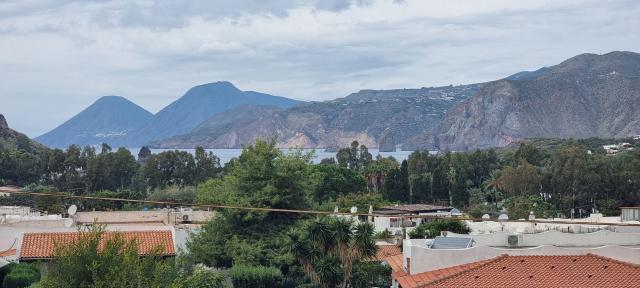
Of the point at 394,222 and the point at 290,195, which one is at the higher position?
the point at 290,195

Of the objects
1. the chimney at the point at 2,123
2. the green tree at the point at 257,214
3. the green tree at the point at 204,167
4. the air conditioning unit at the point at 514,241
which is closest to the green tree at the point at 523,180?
the green tree at the point at 204,167

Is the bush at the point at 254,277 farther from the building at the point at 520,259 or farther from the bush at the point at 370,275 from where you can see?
the building at the point at 520,259

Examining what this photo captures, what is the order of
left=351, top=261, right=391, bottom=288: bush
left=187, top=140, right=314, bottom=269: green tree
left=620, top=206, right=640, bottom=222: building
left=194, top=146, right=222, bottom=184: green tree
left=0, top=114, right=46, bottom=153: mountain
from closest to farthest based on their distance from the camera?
1. left=351, top=261, right=391, bottom=288: bush
2. left=187, top=140, right=314, bottom=269: green tree
3. left=620, top=206, right=640, bottom=222: building
4. left=194, top=146, right=222, bottom=184: green tree
5. left=0, top=114, right=46, bottom=153: mountain

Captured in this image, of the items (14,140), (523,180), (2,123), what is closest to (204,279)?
(523,180)

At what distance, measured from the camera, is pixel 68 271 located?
2086 centimetres

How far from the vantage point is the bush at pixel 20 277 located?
27.2 meters

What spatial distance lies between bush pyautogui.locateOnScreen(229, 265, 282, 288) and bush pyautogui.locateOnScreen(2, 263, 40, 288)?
265 inches

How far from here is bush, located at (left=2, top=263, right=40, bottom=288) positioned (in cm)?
2717

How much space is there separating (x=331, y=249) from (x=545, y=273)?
32.1 ft

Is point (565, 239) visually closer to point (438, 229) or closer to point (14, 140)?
point (438, 229)

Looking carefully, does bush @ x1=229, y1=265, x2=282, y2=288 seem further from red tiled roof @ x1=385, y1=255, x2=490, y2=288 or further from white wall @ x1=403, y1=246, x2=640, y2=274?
white wall @ x1=403, y1=246, x2=640, y2=274

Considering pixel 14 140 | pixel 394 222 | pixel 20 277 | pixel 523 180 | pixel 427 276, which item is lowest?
pixel 20 277

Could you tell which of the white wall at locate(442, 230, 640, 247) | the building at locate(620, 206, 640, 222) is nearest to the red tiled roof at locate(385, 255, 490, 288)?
the white wall at locate(442, 230, 640, 247)

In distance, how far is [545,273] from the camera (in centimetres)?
2472
